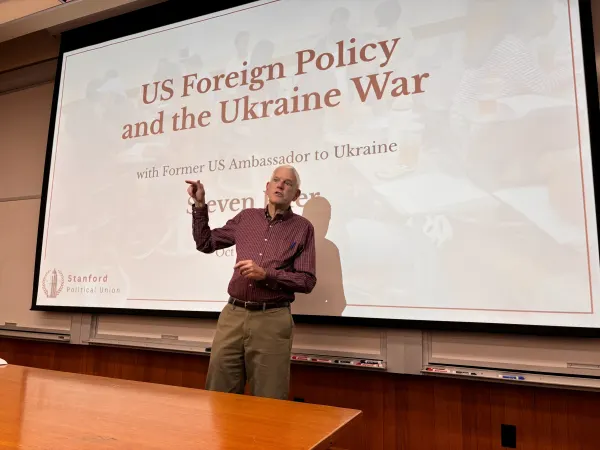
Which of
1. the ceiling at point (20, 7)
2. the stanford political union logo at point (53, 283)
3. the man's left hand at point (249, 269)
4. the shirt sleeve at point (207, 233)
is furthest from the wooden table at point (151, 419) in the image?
the ceiling at point (20, 7)

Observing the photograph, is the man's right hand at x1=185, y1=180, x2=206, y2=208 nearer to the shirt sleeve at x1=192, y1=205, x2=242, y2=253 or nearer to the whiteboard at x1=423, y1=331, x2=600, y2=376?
the shirt sleeve at x1=192, y1=205, x2=242, y2=253

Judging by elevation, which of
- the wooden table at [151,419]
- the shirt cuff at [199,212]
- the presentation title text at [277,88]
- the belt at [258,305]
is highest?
the presentation title text at [277,88]

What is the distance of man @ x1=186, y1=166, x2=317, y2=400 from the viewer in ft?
6.02

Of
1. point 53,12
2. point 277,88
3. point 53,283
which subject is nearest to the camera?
point 277,88

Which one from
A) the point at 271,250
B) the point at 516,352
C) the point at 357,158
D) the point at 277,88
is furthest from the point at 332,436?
the point at 277,88

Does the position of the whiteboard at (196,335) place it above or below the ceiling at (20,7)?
below

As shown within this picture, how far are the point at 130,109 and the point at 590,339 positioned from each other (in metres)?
2.92

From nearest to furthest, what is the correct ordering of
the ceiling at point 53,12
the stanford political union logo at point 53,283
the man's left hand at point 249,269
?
the man's left hand at point 249,269
the stanford political union logo at point 53,283
the ceiling at point 53,12

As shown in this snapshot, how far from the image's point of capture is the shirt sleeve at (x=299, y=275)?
5.98 feet

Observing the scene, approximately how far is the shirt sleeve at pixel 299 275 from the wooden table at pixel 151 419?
70 centimetres

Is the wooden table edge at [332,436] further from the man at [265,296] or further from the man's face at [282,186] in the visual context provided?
the man's face at [282,186]

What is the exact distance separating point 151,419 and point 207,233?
48.7 inches

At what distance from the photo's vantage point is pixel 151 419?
2.91 feet

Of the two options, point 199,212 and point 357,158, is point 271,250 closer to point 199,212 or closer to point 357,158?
point 199,212
